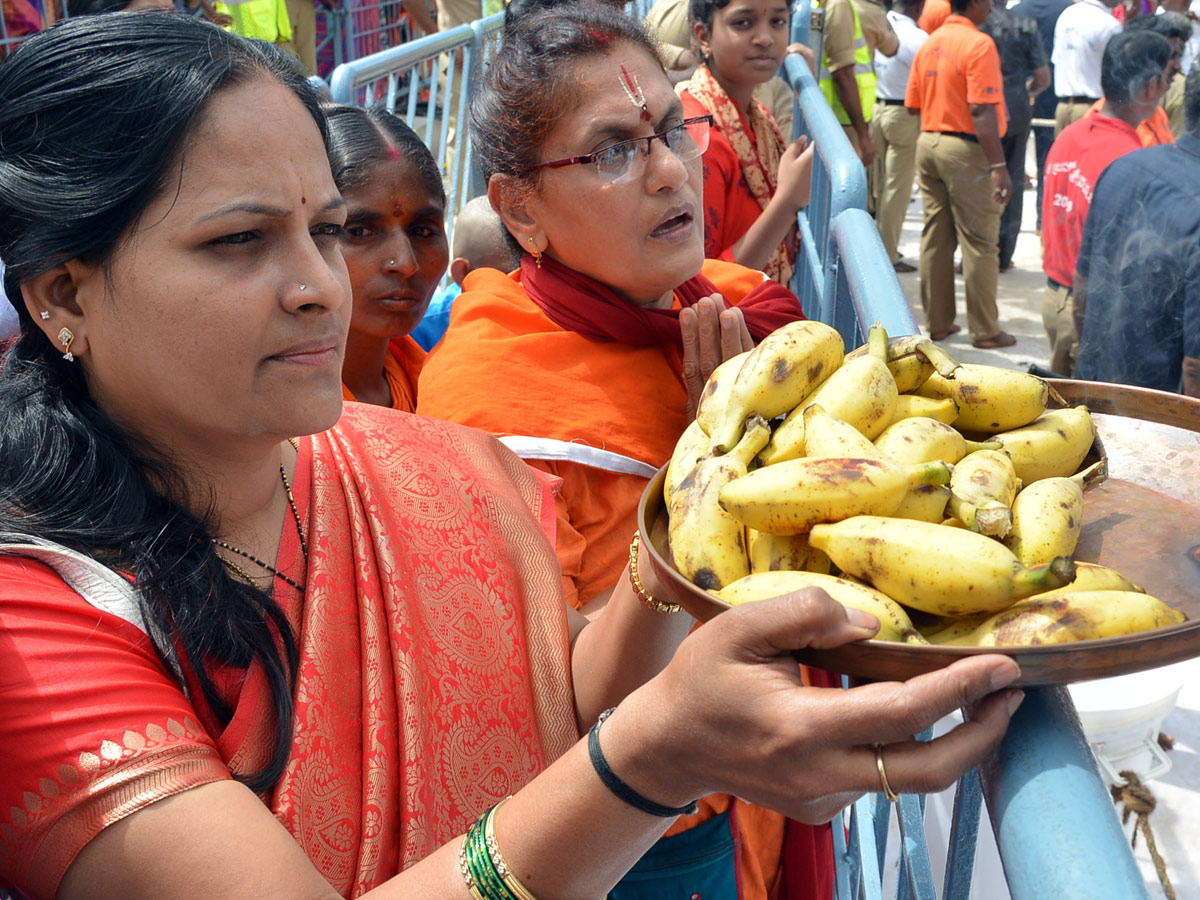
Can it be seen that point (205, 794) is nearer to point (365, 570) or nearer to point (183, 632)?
point (183, 632)

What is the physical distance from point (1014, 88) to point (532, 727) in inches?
313

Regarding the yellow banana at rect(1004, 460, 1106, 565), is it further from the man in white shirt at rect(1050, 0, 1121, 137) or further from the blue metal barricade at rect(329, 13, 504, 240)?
the man in white shirt at rect(1050, 0, 1121, 137)

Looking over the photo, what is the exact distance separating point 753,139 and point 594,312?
8.12 feet

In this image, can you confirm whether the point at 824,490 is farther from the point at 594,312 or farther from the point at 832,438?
the point at 594,312

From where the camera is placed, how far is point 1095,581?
38.1 inches

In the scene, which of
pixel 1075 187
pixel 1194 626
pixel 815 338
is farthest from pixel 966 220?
pixel 1194 626

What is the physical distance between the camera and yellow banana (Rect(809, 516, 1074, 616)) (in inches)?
36.6

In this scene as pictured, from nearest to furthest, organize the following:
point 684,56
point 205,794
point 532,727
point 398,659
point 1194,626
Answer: point 1194,626 → point 205,794 → point 398,659 → point 532,727 → point 684,56

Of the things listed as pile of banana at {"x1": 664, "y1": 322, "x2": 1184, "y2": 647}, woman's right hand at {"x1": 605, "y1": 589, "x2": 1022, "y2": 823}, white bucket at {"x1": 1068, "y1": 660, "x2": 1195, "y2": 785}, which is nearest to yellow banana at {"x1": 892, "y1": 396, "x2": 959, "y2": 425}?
pile of banana at {"x1": 664, "y1": 322, "x2": 1184, "y2": 647}

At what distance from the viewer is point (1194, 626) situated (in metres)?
0.86

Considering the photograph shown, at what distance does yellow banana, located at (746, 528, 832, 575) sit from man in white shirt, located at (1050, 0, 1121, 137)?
7716 millimetres

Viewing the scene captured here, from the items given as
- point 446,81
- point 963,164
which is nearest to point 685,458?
point 446,81

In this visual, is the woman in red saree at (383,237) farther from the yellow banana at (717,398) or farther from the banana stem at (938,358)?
the banana stem at (938,358)

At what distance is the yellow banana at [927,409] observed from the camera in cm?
127
